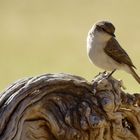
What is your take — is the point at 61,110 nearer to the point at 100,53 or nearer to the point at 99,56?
the point at 99,56

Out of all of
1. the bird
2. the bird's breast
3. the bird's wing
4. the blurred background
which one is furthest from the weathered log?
the blurred background

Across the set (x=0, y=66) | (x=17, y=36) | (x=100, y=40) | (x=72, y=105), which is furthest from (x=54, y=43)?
(x=72, y=105)

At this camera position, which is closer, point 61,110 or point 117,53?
point 61,110

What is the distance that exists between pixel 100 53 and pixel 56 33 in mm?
15868

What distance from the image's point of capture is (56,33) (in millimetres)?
26234

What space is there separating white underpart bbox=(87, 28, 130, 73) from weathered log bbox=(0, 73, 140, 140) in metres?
2.40

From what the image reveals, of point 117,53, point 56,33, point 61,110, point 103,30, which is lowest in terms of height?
point 56,33

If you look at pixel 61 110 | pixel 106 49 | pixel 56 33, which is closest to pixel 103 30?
pixel 106 49

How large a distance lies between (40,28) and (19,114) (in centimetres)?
1999

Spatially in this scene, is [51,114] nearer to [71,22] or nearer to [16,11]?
[71,22]

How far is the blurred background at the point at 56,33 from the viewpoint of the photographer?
21000 millimetres

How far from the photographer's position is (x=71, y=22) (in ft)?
89.7

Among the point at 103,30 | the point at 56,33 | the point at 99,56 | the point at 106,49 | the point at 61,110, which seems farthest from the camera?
the point at 56,33

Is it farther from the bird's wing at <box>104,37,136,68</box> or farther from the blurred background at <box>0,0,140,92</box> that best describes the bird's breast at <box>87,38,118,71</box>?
the blurred background at <box>0,0,140,92</box>
